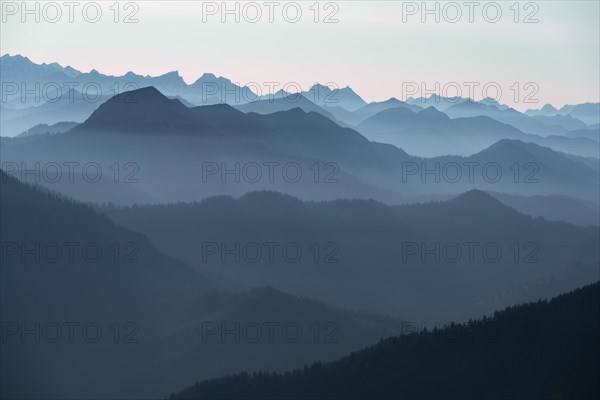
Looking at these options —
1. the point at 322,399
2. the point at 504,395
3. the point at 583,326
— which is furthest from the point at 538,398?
the point at 322,399

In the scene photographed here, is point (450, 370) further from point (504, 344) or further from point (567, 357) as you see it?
point (567, 357)

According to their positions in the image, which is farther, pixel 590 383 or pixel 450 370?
pixel 450 370

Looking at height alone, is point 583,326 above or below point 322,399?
above

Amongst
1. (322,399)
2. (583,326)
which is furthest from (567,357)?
(322,399)

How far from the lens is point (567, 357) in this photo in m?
175

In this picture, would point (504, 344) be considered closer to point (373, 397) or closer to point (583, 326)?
point (583, 326)

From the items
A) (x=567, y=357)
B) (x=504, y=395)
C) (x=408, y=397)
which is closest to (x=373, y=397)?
(x=408, y=397)

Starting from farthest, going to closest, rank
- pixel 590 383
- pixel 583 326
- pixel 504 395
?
pixel 583 326
pixel 504 395
pixel 590 383

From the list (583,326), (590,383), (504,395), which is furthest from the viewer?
(583,326)

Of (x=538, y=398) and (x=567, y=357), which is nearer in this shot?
(x=538, y=398)

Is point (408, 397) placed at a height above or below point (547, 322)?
below

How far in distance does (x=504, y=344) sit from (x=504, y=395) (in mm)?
23313

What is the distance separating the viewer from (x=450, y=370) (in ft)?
629

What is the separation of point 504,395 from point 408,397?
2303cm
